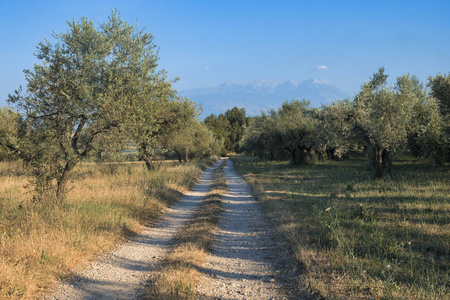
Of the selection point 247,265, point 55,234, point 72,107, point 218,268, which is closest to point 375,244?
point 247,265

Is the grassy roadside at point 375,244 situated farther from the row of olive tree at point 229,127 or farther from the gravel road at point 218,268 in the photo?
the row of olive tree at point 229,127

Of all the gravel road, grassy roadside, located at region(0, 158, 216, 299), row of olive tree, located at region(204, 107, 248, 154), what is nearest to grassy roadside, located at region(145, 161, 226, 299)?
the gravel road

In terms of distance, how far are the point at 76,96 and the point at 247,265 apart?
7.54m

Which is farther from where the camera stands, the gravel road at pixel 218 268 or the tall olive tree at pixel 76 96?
the tall olive tree at pixel 76 96

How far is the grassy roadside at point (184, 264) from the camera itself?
4641mm

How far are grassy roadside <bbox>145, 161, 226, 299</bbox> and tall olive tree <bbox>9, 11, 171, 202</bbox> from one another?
13.8ft

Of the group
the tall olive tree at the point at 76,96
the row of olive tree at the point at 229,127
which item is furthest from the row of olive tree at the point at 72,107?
the row of olive tree at the point at 229,127

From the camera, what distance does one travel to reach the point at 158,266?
6039mm

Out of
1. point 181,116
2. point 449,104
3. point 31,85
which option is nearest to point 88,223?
point 31,85

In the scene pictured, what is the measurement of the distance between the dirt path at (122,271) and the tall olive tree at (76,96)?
3.70 metres

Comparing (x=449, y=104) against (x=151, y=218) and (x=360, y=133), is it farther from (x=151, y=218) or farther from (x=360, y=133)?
(x=151, y=218)

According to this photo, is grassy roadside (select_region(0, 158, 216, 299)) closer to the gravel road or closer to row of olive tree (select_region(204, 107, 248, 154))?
the gravel road

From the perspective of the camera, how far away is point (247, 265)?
20.2 ft

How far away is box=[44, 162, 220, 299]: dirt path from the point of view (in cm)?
487
